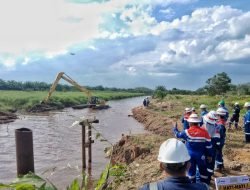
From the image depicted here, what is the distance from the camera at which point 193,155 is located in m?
8.47

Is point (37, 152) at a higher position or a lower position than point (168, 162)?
lower

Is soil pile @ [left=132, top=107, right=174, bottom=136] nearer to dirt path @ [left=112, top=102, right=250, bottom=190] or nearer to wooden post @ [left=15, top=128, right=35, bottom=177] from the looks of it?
dirt path @ [left=112, top=102, right=250, bottom=190]

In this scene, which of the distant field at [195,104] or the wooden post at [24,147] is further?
the distant field at [195,104]

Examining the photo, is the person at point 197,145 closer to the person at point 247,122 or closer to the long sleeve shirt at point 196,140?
the long sleeve shirt at point 196,140

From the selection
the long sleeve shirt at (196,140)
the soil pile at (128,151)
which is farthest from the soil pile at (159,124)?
the long sleeve shirt at (196,140)

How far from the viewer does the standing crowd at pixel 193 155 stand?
11.1ft

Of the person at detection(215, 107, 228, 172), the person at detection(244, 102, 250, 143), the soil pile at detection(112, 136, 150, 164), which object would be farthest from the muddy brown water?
the person at detection(244, 102, 250, 143)

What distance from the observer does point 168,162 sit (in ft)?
11.3

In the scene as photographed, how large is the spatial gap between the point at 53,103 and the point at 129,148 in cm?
4539

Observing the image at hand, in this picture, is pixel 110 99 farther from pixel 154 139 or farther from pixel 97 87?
pixel 154 139

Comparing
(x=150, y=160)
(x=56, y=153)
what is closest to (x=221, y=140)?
(x=150, y=160)

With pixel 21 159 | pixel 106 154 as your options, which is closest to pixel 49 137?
pixel 106 154

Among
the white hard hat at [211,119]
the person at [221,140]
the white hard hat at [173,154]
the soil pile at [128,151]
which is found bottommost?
the soil pile at [128,151]

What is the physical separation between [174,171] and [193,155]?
521 centimetres
